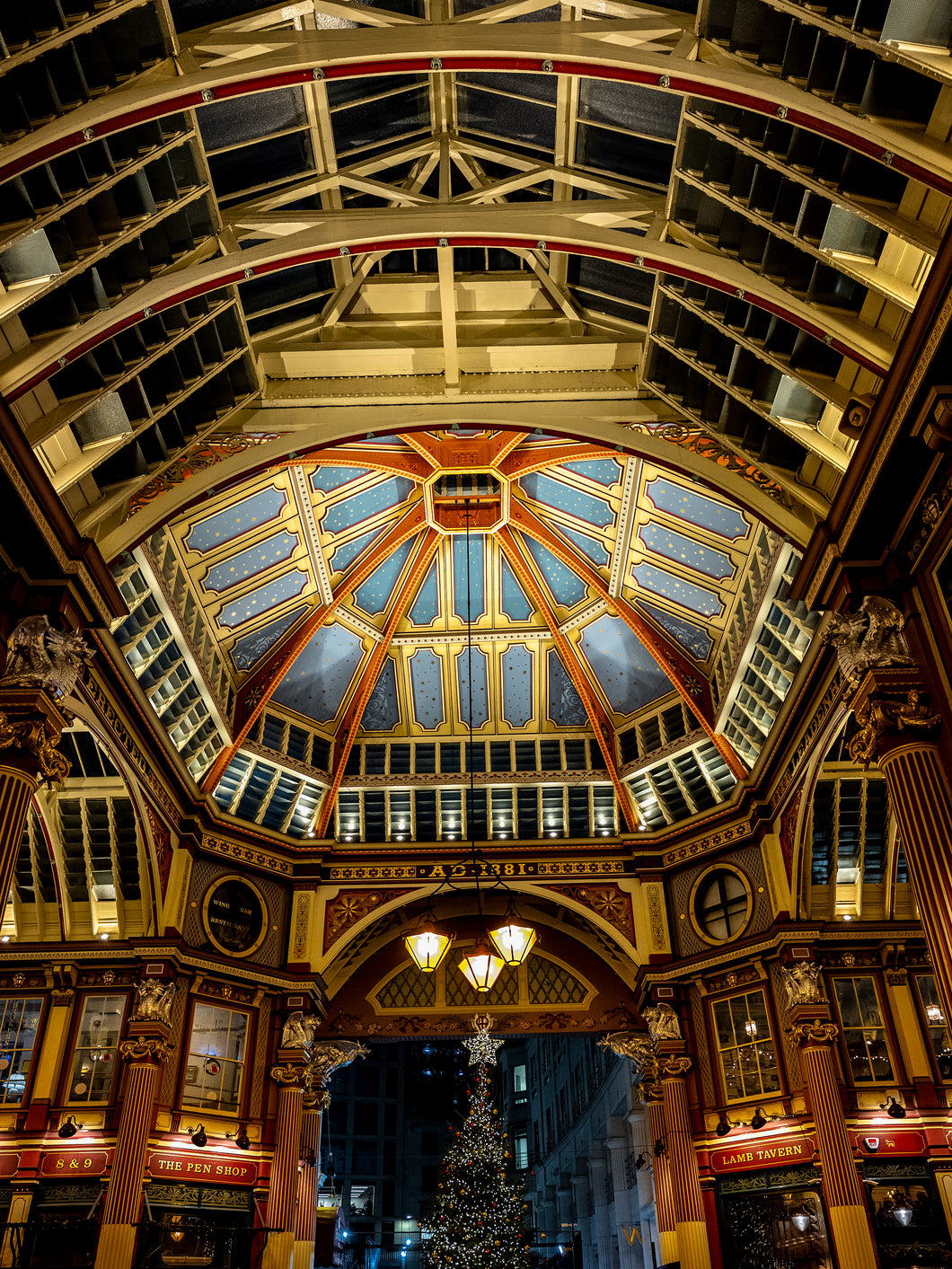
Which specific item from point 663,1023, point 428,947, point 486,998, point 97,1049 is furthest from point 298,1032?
point 428,947

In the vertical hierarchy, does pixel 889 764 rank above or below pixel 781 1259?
above

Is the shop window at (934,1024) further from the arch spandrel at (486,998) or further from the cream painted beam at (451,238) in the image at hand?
the cream painted beam at (451,238)

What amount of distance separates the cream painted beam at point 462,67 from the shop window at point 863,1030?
13953mm

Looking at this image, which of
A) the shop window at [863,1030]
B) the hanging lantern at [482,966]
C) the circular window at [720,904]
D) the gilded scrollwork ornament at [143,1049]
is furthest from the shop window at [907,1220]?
the gilded scrollwork ornament at [143,1049]

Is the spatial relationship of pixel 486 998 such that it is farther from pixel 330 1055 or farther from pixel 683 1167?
pixel 683 1167

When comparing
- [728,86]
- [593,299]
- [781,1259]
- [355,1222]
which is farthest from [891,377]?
[355,1222]

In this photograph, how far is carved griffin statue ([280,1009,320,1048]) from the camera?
1880cm

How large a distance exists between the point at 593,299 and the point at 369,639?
940cm

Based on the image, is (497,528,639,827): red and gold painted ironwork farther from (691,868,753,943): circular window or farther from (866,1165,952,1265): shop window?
(866,1165,952,1265): shop window

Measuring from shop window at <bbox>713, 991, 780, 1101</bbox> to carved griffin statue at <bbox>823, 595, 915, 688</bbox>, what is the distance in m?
9.27

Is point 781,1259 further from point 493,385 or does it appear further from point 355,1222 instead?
point 355,1222

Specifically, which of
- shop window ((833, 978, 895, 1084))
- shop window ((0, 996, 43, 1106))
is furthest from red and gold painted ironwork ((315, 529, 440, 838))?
shop window ((833, 978, 895, 1084))

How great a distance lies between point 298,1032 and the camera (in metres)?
18.9

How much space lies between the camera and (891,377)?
962cm
